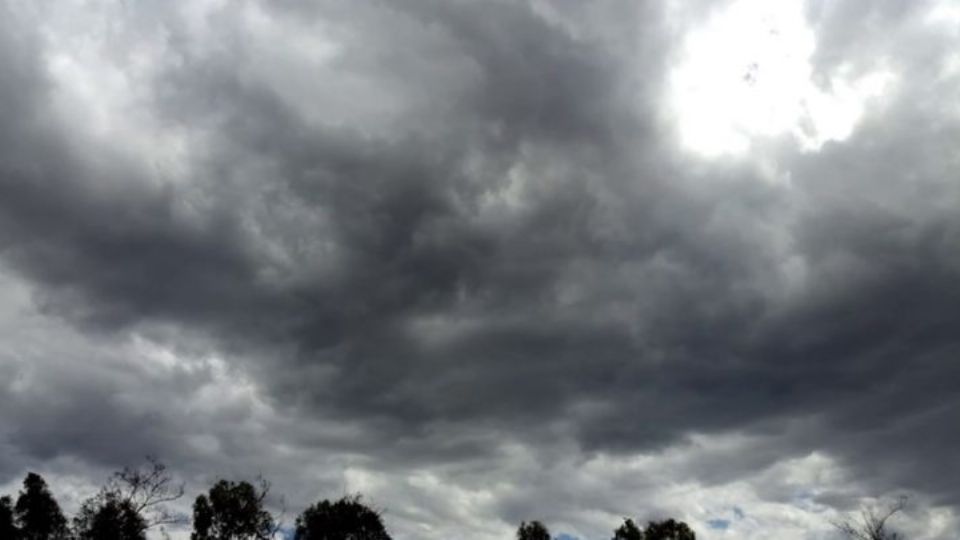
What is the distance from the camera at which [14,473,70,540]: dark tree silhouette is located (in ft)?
351

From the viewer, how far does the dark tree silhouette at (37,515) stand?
107 metres

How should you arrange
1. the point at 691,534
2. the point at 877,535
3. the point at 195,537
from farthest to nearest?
the point at 691,534 → the point at 195,537 → the point at 877,535

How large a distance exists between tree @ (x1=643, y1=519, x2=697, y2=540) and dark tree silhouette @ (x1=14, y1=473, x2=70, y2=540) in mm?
83293

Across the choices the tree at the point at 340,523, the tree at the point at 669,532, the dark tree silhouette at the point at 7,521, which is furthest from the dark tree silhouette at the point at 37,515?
the tree at the point at 669,532

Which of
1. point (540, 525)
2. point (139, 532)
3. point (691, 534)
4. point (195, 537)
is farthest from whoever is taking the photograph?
point (540, 525)

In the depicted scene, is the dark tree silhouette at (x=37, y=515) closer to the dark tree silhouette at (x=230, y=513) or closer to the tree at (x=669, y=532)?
the dark tree silhouette at (x=230, y=513)

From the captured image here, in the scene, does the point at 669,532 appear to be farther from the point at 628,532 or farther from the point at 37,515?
the point at 37,515

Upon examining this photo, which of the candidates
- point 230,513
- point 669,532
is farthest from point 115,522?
point 669,532

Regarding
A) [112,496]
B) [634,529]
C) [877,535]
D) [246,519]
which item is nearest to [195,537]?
[246,519]

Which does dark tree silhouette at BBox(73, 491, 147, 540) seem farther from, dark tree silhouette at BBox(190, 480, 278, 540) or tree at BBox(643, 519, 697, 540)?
tree at BBox(643, 519, 697, 540)

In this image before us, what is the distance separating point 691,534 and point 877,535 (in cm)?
4180

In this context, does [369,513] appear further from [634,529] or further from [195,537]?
[634,529]

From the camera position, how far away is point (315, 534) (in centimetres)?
11425

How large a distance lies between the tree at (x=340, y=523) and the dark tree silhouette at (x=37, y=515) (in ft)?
108
